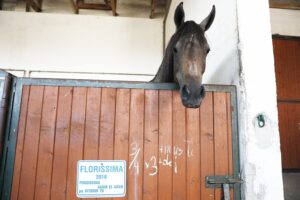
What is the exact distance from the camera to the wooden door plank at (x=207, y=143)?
1.41 m

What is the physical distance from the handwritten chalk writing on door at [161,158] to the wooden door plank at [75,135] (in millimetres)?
280

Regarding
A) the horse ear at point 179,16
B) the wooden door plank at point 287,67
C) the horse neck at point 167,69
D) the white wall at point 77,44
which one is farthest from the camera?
the white wall at point 77,44

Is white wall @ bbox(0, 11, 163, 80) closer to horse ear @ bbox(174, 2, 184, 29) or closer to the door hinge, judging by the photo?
horse ear @ bbox(174, 2, 184, 29)

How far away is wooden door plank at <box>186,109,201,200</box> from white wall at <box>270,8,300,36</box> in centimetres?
267

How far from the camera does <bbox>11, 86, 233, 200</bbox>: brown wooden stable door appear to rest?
1340mm

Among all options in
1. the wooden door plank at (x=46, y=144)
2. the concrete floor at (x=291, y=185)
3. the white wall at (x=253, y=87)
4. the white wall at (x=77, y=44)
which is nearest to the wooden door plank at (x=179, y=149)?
the white wall at (x=253, y=87)

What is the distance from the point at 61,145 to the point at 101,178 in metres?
0.27

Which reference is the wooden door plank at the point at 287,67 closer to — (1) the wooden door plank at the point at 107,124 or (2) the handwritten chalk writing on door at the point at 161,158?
(2) the handwritten chalk writing on door at the point at 161,158

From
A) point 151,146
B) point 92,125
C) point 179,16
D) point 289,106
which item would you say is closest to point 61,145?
point 92,125

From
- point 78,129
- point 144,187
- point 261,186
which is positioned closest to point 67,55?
point 78,129

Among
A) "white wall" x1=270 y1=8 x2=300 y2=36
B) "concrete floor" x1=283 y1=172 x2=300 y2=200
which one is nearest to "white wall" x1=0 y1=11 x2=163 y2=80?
"white wall" x1=270 y1=8 x2=300 y2=36

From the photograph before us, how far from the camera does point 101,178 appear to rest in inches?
53.9

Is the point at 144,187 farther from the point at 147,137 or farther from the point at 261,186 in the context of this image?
the point at 261,186

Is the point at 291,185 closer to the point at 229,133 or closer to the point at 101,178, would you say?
the point at 229,133
